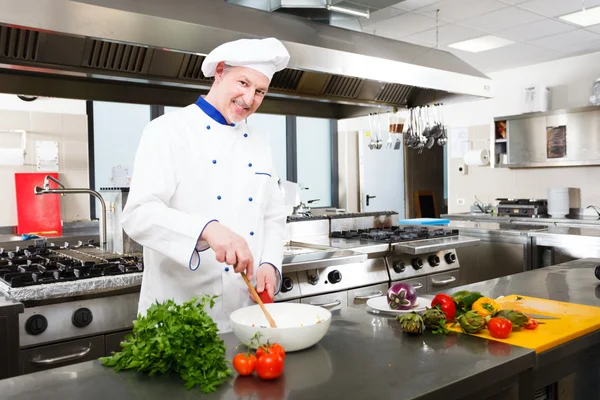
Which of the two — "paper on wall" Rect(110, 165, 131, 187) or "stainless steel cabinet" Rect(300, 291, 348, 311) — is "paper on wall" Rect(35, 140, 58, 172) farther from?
"stainless steel cabinet" Rect(300, 291, 348, 311)

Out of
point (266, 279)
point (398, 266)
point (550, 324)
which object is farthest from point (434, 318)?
point (398, 266)

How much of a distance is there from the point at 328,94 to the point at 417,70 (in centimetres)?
66

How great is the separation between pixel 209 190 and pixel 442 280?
7.82ft

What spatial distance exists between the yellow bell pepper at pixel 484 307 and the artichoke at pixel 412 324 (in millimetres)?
204

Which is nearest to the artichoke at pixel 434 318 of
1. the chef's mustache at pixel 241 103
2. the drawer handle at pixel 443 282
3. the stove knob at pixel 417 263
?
the chef's mustache at pixel 241 103

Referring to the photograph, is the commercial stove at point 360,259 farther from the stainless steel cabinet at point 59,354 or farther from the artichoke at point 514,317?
the artichoke at point 514,317

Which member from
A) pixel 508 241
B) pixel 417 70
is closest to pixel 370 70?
pixel 417 70

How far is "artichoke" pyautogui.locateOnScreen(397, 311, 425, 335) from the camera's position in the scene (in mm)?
1498

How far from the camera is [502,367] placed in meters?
1.28

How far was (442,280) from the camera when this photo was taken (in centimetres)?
379

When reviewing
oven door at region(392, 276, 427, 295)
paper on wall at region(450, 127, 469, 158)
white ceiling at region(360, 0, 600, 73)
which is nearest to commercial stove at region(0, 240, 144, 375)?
oven door at region(392, 276, 427, 295)

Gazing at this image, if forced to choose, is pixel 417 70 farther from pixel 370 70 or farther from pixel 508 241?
pixel 508 241

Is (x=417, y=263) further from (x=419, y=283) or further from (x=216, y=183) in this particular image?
(x=216, y=183)

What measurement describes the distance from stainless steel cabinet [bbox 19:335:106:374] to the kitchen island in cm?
99
